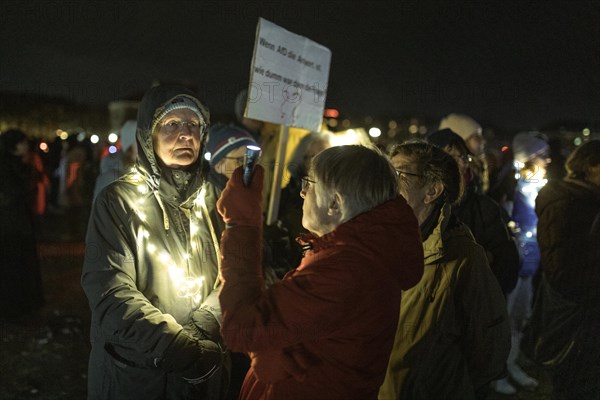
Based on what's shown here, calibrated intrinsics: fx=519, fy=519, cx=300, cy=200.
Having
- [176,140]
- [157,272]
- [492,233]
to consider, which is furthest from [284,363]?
[492,233]

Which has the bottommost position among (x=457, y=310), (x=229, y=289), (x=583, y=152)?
(x=457, y=310)

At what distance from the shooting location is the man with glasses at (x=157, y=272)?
2.38 metres

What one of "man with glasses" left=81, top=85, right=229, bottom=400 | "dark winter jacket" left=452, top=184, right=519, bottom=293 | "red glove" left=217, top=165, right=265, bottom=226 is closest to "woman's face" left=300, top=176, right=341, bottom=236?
"red glove" left=217, top=165, right=265, bottom=226

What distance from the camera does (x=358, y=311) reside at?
73.1 inches

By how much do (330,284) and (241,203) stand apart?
0.46 meters

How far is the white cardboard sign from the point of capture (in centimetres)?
436

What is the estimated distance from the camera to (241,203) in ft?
6.43

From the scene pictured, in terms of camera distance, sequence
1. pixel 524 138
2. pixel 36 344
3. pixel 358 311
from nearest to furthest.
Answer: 1. pixel 358 311
2. pixel 36 344
3. pixel 524 138

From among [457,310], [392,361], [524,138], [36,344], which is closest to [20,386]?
[36,344]

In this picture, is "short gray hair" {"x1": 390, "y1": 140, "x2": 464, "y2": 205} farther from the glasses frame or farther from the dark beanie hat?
the dark beanie hat

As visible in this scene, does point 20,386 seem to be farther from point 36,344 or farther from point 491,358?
point 491,358

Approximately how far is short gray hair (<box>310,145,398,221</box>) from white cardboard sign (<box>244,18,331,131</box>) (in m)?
2.44

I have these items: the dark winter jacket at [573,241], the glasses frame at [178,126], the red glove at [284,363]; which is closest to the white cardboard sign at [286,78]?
the glasses frame at [178,126]

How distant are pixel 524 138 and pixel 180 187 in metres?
5.45
